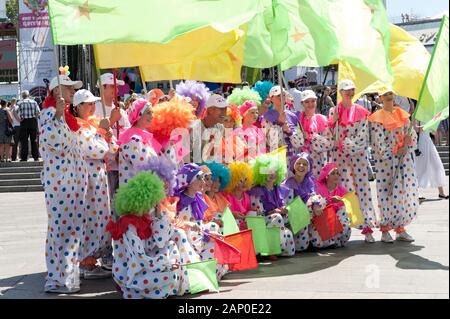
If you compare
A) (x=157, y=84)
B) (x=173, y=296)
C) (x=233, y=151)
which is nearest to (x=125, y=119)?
(x=233, y=151)

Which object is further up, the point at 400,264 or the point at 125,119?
the point at 125,119

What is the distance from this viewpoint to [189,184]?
7418mm

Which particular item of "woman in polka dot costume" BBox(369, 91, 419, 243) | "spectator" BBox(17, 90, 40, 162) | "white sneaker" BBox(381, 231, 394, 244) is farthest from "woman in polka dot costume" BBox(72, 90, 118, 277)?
"spectator" BBox(17, 90, 40, 162)

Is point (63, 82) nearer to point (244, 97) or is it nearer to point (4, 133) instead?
point (244, 97)

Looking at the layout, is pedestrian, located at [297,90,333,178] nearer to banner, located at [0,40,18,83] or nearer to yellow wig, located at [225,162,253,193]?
yellow wig, located at [225,162,253,193]

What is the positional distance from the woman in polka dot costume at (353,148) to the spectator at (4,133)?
13.4 meters

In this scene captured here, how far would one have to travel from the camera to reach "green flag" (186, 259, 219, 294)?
6.95m

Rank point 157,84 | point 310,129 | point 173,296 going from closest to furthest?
point 173,296 → point 310,129 → point 157,84

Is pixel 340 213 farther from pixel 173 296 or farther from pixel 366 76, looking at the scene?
pixel 173 296

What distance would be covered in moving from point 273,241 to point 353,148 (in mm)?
1564

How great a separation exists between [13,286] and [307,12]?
149 inches

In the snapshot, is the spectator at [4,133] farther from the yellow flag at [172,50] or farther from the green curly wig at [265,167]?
the green curly wig at [265,167]

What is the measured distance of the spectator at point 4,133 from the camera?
837 inches

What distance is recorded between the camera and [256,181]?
340 inches
